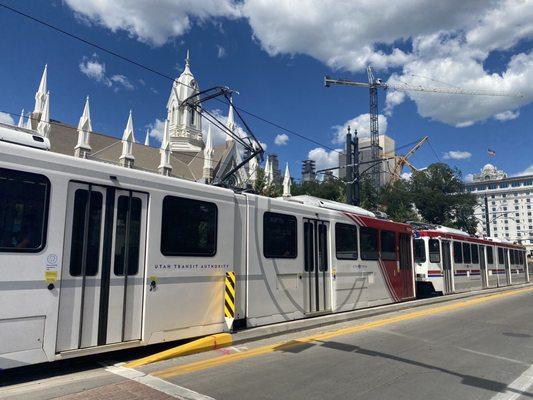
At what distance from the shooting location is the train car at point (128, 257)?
5.70m

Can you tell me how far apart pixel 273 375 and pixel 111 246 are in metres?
3.01

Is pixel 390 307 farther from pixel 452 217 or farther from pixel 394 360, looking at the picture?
pixel 452 217

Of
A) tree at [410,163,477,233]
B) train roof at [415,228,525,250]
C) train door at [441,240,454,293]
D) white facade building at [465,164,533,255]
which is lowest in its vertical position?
train door at [441,240,454,293]

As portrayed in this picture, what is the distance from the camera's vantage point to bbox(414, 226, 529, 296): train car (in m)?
19.2

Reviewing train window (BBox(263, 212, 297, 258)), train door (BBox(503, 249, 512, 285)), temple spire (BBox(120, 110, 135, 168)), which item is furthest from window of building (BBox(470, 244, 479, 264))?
temple spire (BBox(120, 110, 135, 168))

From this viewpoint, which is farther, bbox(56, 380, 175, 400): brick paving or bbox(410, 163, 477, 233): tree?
bbox(410, 163, 477, 233): tree

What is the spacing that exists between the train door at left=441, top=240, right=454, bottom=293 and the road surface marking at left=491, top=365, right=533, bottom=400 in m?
13.3

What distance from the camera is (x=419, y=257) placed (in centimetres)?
1953

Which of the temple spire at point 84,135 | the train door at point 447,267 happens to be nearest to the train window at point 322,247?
the train door at point 447,267

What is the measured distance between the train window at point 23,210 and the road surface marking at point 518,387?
619 centimetres

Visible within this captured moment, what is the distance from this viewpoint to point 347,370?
263 inches

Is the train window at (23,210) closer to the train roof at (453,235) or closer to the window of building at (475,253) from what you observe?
the train roof at (453,235)

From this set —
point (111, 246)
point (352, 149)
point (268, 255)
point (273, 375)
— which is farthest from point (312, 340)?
point (352, 149)

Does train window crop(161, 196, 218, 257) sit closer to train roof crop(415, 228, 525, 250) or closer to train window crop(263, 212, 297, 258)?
train window crop(263, 212, 297, 258)
